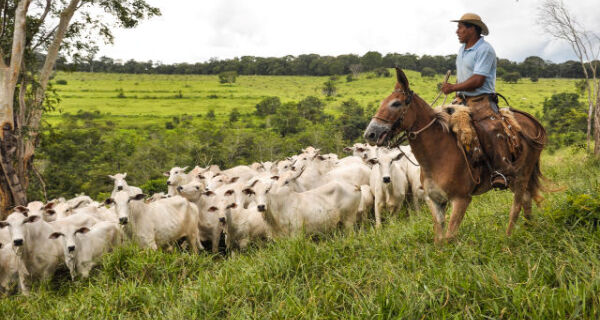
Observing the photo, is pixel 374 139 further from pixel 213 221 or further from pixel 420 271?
pixel 213 221

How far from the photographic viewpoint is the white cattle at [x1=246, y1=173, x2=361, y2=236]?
728 centimetres

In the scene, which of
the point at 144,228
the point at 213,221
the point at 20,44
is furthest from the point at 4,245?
the point at 20,44

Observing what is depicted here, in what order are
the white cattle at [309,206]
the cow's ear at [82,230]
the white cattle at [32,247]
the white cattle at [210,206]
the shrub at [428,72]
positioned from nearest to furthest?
the white cattle at [32,247] → the cow's ear at [82,230] → the white cattle at [309,206] → the white cattle at [210,206] → the shrub at [428,72]

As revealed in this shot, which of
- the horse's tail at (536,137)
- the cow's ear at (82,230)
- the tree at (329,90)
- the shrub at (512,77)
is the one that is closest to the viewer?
the horse's tail at (536,137)

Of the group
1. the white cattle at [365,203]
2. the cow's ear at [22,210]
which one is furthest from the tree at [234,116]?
the cow's ear at [22,210]

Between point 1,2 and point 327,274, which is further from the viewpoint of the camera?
point 1,2

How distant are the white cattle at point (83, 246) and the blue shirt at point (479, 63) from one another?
234 inches

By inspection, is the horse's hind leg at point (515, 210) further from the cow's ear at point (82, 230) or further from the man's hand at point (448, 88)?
the cow's ear at point (82, 230)

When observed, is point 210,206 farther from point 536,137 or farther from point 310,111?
point 310,111

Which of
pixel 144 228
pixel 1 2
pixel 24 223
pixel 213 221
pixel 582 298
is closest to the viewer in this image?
pixel 582 298

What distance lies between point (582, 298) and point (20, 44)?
10.8 meters

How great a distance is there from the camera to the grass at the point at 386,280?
283cm

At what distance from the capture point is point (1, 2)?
9805 millimetres

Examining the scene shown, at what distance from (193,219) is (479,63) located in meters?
6.19
